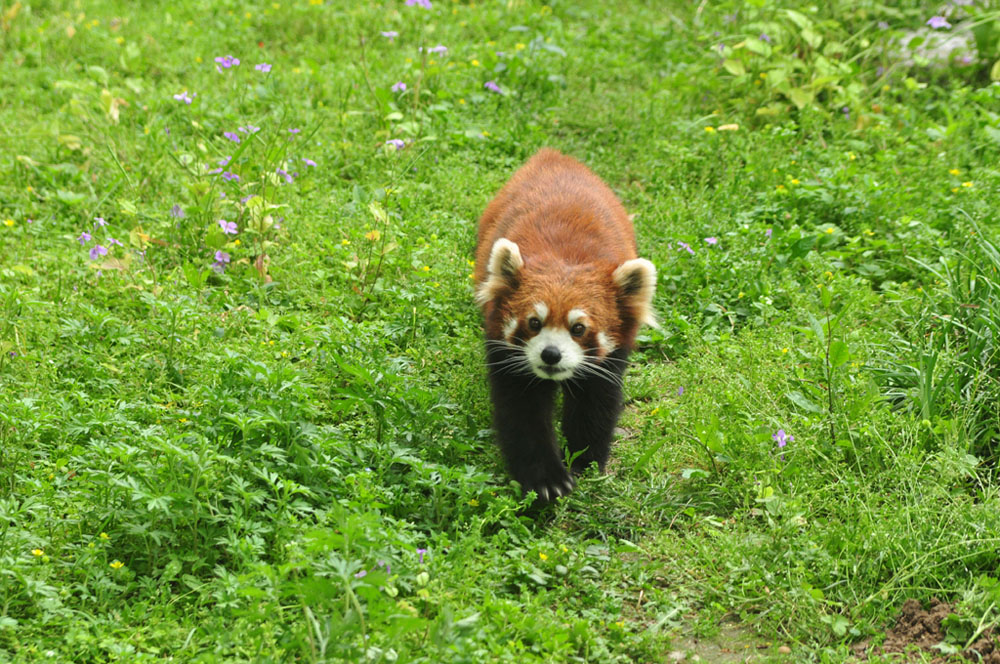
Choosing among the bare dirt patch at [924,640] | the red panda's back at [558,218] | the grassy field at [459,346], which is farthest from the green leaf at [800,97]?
the bare dirt patch at [924,640]

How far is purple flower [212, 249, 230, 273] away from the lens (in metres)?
5.72

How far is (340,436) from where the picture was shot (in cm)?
420

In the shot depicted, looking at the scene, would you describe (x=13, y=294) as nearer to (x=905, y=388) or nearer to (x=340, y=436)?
(x=340, y=436)

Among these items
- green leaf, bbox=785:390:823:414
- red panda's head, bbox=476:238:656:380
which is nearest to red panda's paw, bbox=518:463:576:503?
red panda's head, bbox=476:238:656:380

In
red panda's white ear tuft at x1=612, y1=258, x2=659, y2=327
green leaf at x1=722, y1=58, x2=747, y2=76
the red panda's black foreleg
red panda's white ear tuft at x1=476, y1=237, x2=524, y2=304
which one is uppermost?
green leaf at x1=722, y1=58, x2=747, y2=76

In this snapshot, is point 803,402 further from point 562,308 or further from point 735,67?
point 735,67

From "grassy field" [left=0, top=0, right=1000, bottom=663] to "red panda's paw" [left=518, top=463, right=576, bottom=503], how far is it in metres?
0.09

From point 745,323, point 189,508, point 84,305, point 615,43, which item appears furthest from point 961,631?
point 615,43

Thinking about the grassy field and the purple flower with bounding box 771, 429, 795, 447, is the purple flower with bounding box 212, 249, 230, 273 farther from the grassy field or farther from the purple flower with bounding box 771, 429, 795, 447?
the purple flower with bounding box 771, 429, 795, 447

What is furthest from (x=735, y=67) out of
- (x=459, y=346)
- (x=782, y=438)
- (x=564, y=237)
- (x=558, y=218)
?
(x=782, y=438)

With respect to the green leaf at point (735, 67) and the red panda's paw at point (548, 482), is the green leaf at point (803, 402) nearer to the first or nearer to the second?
the red panda's paw at point (548, 482)

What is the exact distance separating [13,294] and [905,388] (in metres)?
4.31

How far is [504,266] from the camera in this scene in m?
4.44

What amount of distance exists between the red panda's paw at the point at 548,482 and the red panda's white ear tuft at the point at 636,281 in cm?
85
